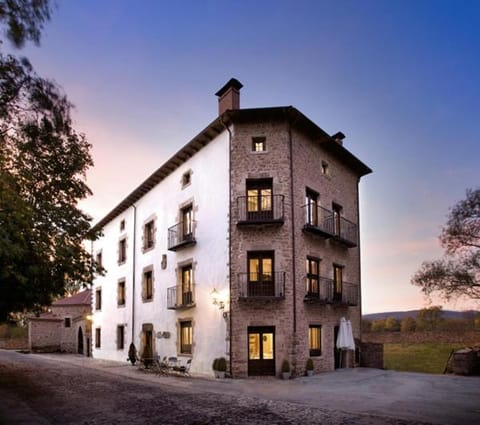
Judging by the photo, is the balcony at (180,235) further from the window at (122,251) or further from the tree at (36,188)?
the window at (122,251)

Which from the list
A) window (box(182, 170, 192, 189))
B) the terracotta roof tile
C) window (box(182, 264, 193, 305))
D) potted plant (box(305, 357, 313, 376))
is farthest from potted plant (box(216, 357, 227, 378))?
the terracotta roof tile

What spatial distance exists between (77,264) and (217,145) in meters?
8.28

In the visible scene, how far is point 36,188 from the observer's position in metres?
12.0

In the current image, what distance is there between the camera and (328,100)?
19.2 metres

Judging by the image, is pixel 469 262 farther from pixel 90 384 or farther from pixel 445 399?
pixel 90 384

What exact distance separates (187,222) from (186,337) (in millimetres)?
5063

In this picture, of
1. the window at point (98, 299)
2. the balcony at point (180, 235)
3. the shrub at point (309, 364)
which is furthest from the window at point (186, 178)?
the window at point (98, 299)

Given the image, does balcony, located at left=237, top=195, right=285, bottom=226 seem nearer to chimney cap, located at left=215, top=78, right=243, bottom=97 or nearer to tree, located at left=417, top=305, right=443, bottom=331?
chimney cap, located at left=215, top=78, right=243, bottom=97

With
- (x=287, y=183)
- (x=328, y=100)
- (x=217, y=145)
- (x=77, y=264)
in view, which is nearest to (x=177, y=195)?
(x=217, y=145)

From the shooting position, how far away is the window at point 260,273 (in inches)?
677

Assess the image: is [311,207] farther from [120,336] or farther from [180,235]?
[120,336]

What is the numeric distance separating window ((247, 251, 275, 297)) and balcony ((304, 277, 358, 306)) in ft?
5.29

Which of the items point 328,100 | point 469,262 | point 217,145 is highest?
point 328,100

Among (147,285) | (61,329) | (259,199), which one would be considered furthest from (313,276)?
(61,329)
